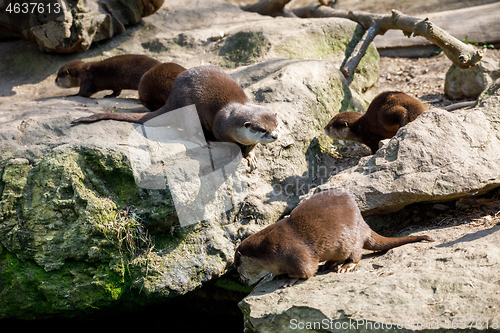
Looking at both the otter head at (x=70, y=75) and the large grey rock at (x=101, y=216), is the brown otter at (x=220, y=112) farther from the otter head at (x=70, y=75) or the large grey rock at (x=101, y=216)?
the otter head at (x=70, y=75)

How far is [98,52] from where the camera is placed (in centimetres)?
650

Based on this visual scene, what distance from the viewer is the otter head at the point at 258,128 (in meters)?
3.59

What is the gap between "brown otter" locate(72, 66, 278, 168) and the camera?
11.9 feet

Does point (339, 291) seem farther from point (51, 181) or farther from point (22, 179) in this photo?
point (22, 179)

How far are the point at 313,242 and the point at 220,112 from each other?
1.53m

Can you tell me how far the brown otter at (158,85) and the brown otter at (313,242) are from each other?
7.04ft

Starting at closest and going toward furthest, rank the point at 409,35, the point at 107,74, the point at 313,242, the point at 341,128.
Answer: the point at 313,242 < the point at 341,128 < the point at 107,74 < the point at 409,35

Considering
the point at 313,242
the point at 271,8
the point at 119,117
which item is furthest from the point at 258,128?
the point at 271,8

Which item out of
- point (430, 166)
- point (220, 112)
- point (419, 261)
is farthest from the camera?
point (220, 112)

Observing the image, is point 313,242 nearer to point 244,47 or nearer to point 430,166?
point 430,166

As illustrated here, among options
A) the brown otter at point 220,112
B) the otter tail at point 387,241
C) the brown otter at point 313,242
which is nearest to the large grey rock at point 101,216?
the brown otter at point 220,112

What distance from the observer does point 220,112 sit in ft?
12.6

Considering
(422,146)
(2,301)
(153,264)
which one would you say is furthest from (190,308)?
(422,146)

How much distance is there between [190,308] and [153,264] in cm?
101
